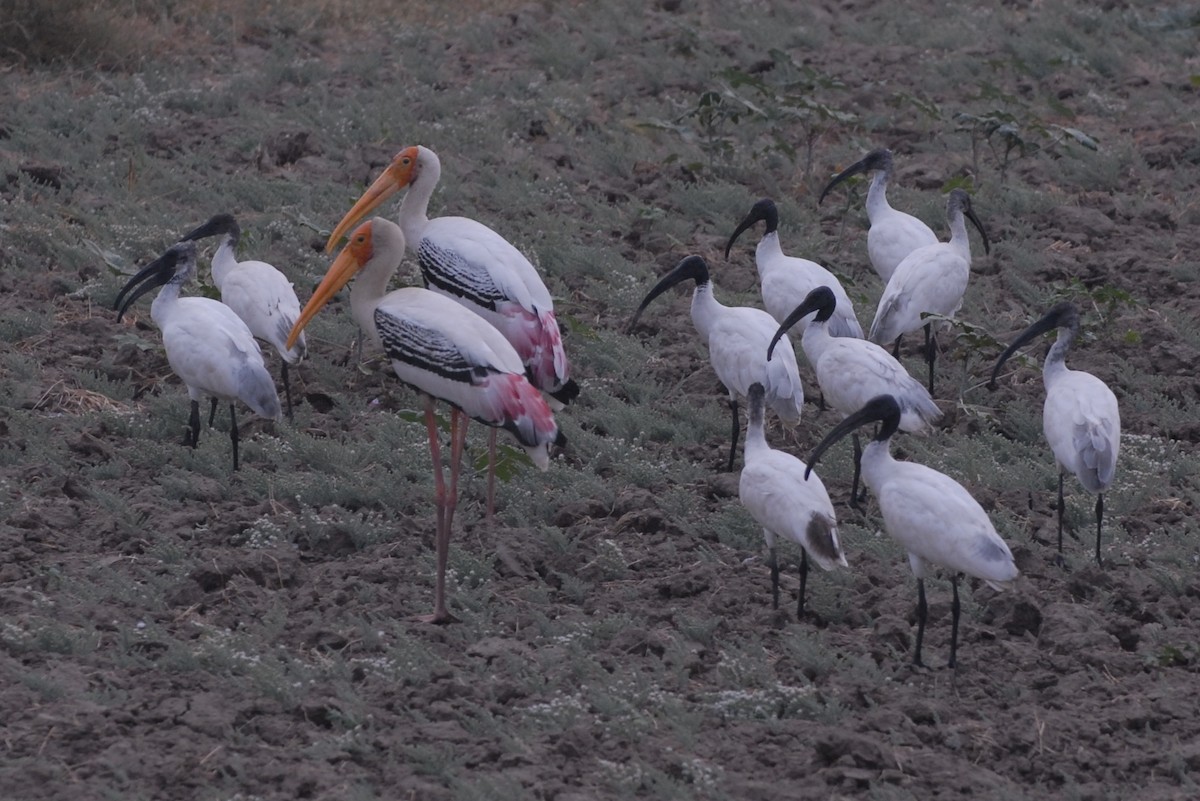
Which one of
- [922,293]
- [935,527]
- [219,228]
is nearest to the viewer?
[935,527]

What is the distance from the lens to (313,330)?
999cm

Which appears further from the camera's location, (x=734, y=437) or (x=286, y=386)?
(x=286, y=386)

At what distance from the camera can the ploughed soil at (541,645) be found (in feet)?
18.1

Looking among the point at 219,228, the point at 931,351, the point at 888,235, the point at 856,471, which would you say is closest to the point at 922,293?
the point at 931,351

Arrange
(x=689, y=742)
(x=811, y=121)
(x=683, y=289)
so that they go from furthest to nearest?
(x=811, y=121)
(x=683, y=289)
(x=689, y=742)

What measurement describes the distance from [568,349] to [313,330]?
Answer: 1.53m

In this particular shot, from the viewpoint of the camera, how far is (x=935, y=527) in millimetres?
6344

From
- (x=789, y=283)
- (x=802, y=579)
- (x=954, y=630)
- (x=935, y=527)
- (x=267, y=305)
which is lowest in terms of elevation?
(x=267, y=305)

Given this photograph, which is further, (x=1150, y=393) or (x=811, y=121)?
(x=811, y=121)

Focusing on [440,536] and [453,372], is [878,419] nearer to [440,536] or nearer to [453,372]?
[453,372]

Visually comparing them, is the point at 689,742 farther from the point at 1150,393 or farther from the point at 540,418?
the point at 1150,393

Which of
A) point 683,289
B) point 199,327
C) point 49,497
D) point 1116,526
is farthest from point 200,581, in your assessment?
point 683,289

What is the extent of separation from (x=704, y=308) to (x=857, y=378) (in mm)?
1220

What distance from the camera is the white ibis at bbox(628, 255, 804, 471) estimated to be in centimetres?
847
